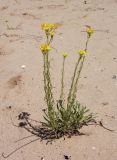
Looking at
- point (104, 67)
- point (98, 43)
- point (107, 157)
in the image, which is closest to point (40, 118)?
point (107, 157)

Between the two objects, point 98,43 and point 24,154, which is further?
point 98,43

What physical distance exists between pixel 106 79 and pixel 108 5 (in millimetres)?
2271

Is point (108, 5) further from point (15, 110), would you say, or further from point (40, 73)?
point (15, 110)

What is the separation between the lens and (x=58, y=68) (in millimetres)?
4406

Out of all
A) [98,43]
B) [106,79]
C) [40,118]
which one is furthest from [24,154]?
[98,43]

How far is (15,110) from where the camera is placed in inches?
146

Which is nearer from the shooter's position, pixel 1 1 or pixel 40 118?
pixel 40 118

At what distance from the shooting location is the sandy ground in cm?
323

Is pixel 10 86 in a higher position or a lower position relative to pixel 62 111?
lower

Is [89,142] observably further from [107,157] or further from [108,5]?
[108,5]

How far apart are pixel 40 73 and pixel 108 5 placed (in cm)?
228

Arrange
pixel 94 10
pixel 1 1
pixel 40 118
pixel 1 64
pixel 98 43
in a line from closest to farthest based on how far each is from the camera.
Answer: pixel 40 118 < pixel 1 64 < pixel 98 43 < pixel 94 10 < pixel 1 1

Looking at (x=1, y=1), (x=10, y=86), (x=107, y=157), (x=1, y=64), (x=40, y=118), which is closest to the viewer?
(x=107, y=157)

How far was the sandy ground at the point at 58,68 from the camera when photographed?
3229 mm
